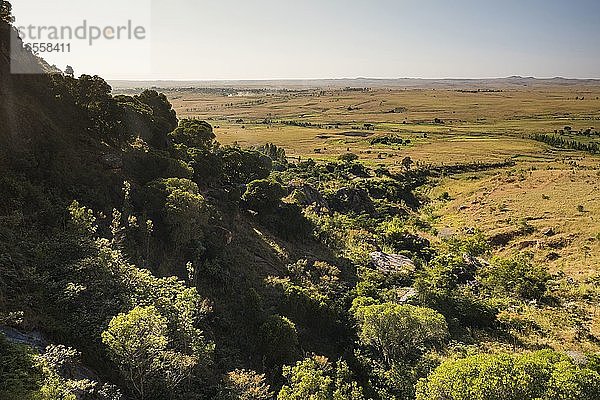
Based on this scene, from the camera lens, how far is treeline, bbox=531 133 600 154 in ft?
342

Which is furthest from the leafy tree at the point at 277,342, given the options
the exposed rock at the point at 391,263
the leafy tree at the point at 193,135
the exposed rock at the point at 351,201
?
the exposed rock at the point at 351,201

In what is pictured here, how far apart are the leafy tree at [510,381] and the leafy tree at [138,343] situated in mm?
10312

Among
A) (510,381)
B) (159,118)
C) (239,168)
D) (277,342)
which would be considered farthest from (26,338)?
(239,168)

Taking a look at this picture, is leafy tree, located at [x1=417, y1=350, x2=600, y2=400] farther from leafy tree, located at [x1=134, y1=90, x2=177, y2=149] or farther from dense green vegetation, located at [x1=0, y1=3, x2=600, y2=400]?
leafy tree, located at [x1=134, y1=90, x2=177, y2=149]

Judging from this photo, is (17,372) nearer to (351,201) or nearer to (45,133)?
(45,133)

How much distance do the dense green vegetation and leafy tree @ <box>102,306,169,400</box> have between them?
63 millimetres

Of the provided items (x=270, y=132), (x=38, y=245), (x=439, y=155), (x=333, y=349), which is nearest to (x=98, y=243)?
(x=38, y=245)

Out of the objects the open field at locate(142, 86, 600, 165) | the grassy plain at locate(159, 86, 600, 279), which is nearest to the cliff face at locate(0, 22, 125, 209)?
the grassy plain at locate(159, 86, 600, 279)

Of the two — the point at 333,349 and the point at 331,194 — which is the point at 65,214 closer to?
the point at 333,349

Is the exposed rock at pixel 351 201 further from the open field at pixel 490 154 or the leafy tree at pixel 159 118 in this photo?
the leafy tree at pixel 159 118

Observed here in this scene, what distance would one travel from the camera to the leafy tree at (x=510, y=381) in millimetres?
14227

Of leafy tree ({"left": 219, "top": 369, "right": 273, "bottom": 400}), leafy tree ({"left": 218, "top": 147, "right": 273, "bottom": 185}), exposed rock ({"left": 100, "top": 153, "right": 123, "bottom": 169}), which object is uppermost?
exposed rock ({"left": 100, "top": 153, "right": 123, "bottom": 169})

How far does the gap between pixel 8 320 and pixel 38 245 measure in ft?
15.7

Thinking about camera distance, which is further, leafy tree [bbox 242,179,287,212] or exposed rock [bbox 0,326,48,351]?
leafy tree [bbox 242,179,287,212]
